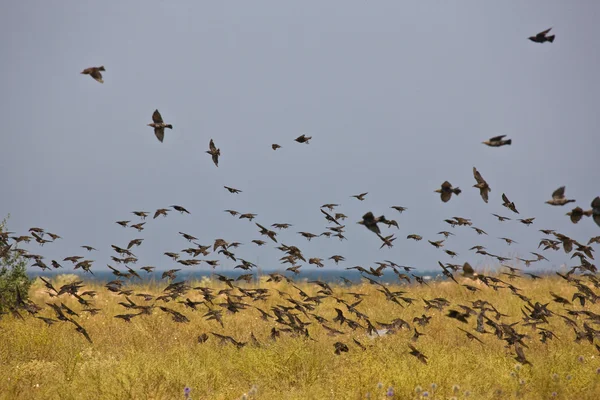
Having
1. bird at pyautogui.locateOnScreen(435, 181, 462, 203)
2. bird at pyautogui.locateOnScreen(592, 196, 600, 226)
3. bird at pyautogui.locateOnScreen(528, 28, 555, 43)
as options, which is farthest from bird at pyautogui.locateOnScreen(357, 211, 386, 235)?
bird at pyautogui.locateOnScreen(528, 28, 555, 43)

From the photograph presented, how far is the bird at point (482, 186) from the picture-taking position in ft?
24.6

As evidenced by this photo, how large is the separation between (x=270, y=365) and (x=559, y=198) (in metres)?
4.78

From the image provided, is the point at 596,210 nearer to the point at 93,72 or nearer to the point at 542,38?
the point at 542,38

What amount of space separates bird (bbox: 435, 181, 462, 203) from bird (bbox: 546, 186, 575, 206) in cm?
106

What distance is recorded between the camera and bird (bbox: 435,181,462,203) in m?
6.80

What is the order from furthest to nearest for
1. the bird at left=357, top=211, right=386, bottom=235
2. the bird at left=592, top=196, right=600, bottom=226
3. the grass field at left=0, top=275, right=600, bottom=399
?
the grass field at left=0, top=275, right=600, bottom=399 → the bird at left=592, top=196, right=600, bottom=226 → the bird at left=357, top=211, right=386, bottom=235

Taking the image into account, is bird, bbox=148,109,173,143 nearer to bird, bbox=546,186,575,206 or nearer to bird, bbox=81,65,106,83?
bird, bbox=81,65,106,83

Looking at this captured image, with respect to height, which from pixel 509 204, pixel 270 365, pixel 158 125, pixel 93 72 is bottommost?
pixel 270 365

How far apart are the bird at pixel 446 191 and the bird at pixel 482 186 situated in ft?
2.78

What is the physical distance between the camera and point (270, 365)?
337 inches

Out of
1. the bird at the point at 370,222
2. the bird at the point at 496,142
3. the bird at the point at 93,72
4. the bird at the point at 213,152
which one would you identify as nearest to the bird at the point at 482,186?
the bird at the point at 496,142

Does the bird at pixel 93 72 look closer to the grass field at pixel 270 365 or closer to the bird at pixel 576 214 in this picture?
the grass field at pixel 270 365

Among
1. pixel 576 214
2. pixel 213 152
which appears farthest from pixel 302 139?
pixel 576 214

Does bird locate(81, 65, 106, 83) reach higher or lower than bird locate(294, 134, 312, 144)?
higher
